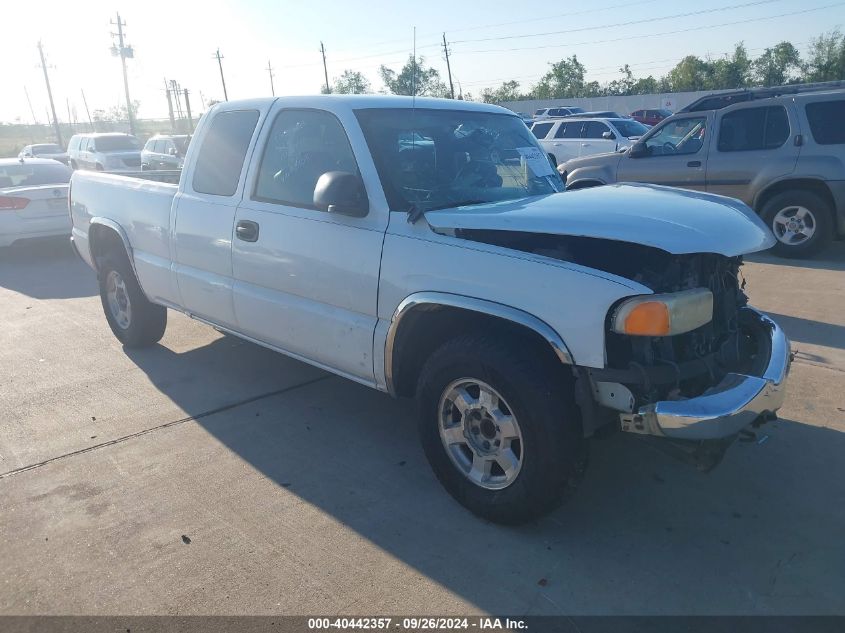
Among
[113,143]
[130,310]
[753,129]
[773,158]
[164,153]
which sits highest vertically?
[113,143]

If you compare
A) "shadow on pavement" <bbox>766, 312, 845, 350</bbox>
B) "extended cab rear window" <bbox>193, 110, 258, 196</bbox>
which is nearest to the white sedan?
"extended cab rear window" <bbox>193, 110, 258, 196</bbox>

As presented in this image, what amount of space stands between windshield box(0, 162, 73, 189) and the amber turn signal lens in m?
11.0

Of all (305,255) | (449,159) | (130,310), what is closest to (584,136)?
(130,310)

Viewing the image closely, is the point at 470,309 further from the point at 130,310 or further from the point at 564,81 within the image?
the point at 564,81

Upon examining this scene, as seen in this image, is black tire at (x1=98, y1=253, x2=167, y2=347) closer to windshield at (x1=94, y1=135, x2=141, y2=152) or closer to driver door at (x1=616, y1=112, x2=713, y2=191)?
driver door at (x1=616, y1=112, x2=713, y2=191)

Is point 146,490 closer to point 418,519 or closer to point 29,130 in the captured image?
point 418,519

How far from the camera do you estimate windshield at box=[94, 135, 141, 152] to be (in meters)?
21.7

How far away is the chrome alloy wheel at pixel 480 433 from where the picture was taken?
10.3ft

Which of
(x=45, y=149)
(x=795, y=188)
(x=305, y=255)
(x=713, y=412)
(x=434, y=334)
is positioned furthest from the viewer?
(x=45, y=149)

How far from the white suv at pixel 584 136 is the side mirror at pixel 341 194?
1302 centimetres

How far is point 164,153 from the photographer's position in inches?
800

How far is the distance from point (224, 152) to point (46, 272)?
252 inches

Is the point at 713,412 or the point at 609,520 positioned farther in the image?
the point at 609,520

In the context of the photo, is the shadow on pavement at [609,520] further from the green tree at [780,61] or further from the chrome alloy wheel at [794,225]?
the green tree at [780,61]
